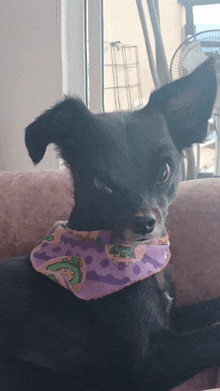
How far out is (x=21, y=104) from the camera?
1718mm

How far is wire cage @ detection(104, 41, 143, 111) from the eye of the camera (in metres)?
1.64

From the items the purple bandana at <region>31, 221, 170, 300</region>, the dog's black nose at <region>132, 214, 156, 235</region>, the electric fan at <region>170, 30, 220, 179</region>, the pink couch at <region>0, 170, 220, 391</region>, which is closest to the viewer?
the dog's black nose at <region>132, 214, 156, 235</region>

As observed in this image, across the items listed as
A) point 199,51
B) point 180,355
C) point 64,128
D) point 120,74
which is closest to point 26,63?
point 120,74

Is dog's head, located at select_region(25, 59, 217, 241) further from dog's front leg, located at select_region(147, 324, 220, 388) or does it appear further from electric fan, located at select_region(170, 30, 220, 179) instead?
electric fan, located at select_region(170, 30, 220, 179)

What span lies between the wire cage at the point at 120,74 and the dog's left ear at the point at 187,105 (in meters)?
0.60

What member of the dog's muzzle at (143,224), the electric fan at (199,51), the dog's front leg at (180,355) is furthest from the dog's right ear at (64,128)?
the electric fan at (199,51)

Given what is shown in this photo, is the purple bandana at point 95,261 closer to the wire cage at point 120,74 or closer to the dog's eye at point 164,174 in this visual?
the dog's eye at point 164,174

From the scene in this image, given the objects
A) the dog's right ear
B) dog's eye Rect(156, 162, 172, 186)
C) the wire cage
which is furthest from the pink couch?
the wire cage

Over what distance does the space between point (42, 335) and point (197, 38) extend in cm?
118

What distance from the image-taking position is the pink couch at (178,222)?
1199 millimetres

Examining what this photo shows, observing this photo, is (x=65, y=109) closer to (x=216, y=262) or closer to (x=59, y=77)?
(x=216, y=262)

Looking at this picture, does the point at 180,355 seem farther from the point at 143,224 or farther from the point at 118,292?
the point at 143,224

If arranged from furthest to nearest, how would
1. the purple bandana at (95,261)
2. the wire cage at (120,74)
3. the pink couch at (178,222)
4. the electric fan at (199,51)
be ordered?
the wire cage at (120,74)
the electric fan at (199,51)
the pink couch at (178,222)
the purple bandana at (95,261)

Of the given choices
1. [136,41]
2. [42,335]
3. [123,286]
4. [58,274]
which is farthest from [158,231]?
[136,41]
